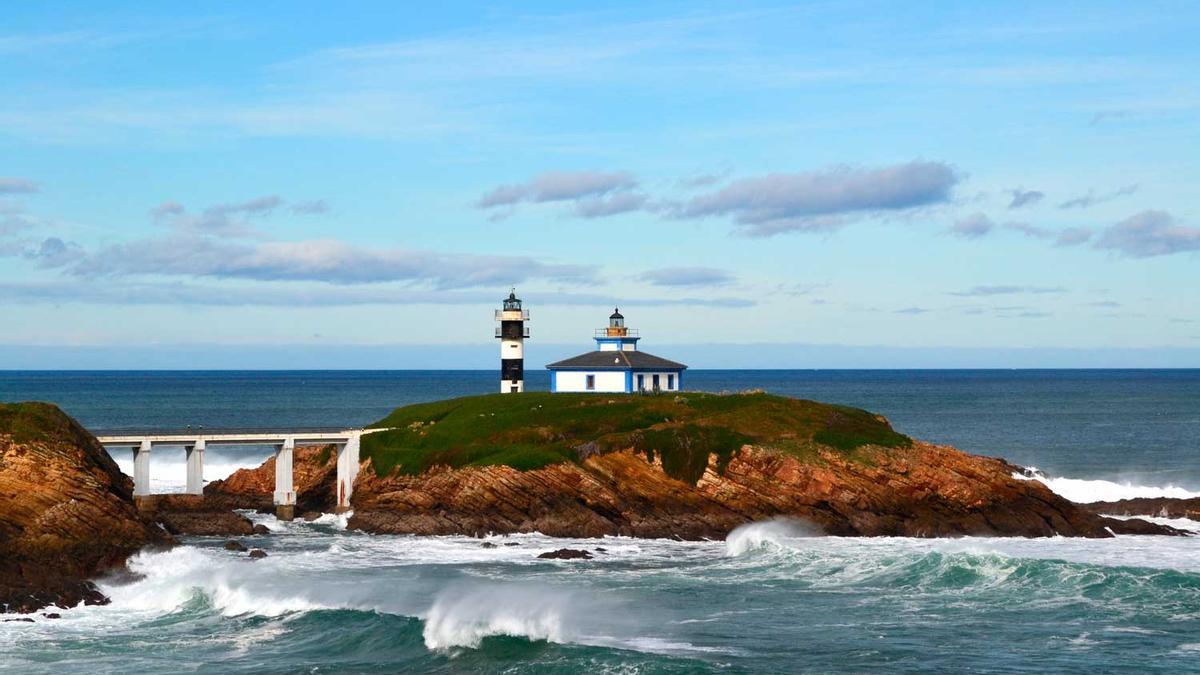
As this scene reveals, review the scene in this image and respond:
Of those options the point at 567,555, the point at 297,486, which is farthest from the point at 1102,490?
the point at 297,486

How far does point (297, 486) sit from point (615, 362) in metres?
22.0

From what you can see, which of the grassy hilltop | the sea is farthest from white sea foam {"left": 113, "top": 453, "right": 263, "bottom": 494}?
the sea

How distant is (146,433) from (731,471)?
27327mm

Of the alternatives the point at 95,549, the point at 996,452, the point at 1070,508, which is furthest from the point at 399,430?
the point at 996,452

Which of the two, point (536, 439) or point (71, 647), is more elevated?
point (536, 439)

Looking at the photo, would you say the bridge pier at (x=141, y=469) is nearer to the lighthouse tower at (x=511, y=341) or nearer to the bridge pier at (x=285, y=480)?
the bridge pier at (x=285, y=480)

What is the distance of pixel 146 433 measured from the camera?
213 ft

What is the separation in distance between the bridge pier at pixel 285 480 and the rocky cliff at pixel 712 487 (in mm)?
3801

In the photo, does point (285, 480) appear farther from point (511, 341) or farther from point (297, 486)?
point (511, 341)

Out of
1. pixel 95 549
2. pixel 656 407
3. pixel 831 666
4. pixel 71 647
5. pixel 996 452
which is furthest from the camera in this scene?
pixel 996 452

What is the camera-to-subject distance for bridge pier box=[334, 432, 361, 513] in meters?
68.1

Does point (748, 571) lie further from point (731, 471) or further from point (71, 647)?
point (71, 647)

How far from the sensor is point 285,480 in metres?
67.1

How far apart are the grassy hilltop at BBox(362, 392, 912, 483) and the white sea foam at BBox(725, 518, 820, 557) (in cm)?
392
